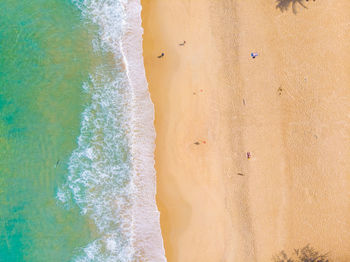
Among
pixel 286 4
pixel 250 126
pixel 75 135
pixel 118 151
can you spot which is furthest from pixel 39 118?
pixel 286 4

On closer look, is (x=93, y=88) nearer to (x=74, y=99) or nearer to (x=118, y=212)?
(x=74, y=99)

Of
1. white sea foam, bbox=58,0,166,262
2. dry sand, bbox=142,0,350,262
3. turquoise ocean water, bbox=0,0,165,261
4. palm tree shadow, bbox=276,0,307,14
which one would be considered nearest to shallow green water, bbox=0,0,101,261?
turquoise ocean water, bbox=0,0,165,261

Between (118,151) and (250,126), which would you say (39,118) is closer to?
(118,151)

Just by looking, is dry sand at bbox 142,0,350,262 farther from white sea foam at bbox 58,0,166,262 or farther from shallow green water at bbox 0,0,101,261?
shallow green water at bbox 0,0,101,261

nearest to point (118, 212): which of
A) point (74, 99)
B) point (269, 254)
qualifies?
point (74, 99)

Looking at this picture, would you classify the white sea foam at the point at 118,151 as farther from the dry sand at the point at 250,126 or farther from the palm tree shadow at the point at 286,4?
the palm tree shadow at the point at 286,4

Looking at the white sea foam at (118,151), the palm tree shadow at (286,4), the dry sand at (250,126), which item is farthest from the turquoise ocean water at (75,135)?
the palm tree shadow at (286,4)
